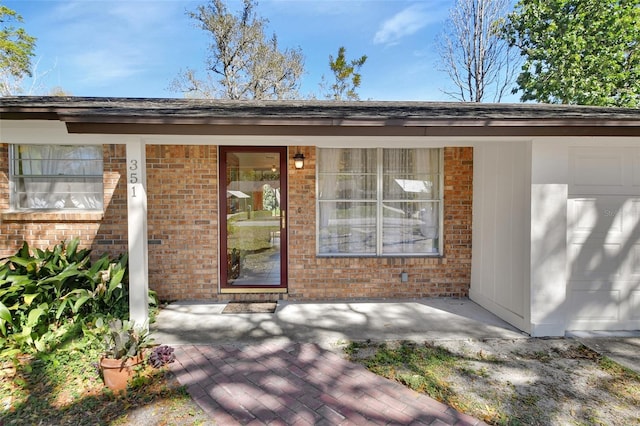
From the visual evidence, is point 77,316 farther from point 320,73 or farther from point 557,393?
point 320,73

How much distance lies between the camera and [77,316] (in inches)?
153

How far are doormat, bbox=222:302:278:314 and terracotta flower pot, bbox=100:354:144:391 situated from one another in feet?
6.11

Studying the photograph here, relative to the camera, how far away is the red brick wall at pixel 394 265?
5262 millimetres

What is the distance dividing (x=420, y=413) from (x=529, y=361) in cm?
162

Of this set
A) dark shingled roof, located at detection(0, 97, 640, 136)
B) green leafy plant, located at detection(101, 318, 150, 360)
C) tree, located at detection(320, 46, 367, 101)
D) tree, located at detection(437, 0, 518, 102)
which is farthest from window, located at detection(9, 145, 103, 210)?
tree, located at detection(320, 46, 367, 101)

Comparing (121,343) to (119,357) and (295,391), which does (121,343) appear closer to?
(119,357)

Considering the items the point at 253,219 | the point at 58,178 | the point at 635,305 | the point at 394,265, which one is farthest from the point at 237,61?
the point at 635,305

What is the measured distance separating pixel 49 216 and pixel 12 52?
17.8 meters

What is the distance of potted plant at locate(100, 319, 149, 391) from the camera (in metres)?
2.82

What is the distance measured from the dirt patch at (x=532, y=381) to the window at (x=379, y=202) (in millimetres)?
2018

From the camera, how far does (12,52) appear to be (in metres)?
16.1

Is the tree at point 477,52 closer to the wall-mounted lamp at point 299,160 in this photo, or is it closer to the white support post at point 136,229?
the wall-mounted lamp at point 299,160

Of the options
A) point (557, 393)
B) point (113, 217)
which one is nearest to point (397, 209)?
point (557, 393)

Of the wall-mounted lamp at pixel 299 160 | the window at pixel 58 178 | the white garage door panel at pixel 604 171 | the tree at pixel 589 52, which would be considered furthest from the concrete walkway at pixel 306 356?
the tree at pixel 589 52
